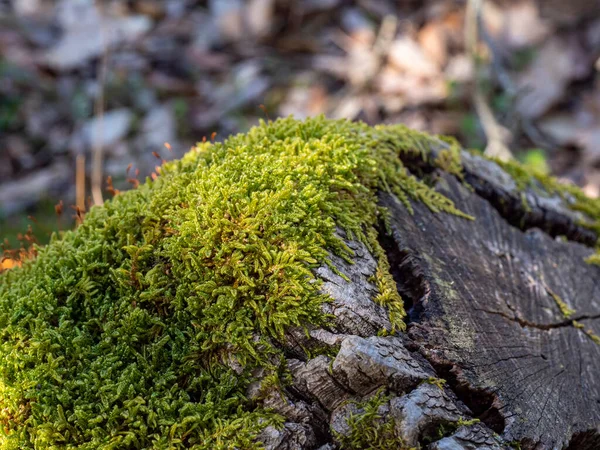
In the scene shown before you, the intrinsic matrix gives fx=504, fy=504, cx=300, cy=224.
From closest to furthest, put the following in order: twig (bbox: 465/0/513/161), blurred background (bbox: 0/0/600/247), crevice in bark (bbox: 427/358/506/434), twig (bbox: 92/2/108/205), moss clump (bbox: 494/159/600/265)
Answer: crevice in bark (bbox: 427/358/506/434), moss clump (bbox: 494/159/600/265), twig (bbox: 92/2/108/205), twig (bbox: 465/0/513/161), blurred background (bbox: 0/0/600/247)

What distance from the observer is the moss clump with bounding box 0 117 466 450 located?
153cm

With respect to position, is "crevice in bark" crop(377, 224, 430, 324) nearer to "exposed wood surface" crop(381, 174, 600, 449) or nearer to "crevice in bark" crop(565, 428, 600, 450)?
"exposed wood surface" crop(381, 174, 600, 449)

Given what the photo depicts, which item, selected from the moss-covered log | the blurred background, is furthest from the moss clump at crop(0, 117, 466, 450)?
the blurred background

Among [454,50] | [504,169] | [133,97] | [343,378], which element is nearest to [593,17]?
[454,50]

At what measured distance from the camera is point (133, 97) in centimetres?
672

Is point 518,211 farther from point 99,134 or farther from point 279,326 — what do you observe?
point 99,134

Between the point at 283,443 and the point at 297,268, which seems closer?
the point at 283,443

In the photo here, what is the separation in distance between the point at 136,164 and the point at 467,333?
5.03m

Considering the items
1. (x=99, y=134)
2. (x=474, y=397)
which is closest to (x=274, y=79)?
(x=99, y=134)

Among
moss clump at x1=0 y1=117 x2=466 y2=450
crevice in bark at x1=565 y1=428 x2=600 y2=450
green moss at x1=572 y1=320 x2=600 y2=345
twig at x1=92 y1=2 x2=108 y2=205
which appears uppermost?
twig at x1=92 y1=2 x2=108 y2=205

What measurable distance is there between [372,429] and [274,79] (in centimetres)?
589

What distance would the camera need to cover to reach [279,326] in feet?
5.24

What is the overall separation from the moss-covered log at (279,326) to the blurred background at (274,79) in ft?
12.5

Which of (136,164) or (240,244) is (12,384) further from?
(136,164)
